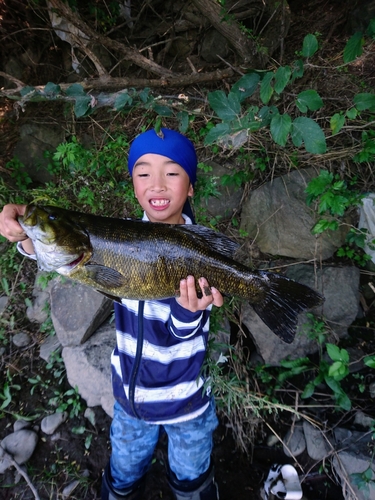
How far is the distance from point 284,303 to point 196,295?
0.59m

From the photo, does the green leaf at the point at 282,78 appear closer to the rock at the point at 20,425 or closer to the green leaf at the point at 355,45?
the green leaf at the point at 355,45

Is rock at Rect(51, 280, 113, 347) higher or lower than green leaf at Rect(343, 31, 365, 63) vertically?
lower

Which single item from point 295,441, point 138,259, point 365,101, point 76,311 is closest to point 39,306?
point 76,311

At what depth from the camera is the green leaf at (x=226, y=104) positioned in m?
1.83

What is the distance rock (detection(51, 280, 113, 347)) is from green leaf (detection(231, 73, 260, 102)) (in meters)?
2.43

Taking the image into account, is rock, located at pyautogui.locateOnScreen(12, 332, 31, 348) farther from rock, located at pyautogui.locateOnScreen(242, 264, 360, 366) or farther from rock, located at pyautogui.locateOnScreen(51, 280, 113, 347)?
rock, located at pyautogui.locateOnScreen(242, 264, 360, 366)

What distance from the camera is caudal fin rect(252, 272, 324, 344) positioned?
76.9 inches

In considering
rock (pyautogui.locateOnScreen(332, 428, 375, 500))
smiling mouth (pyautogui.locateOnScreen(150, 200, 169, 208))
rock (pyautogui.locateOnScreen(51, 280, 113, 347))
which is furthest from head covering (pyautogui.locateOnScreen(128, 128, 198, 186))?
rock (pyautogui.locateOnScreen(332, 428, 375, 500))

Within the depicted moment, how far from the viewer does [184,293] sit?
6.09ft

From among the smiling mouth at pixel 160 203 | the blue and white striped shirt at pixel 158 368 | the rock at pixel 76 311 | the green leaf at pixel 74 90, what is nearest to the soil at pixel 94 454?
the rock at pixel 76 311

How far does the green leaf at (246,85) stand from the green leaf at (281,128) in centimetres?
36

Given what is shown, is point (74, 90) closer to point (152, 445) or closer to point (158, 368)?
point (158, 368)

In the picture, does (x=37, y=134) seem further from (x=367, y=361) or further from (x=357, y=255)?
(x=367, y=361)

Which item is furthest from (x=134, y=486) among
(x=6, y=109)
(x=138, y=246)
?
(x=6, y=109)
